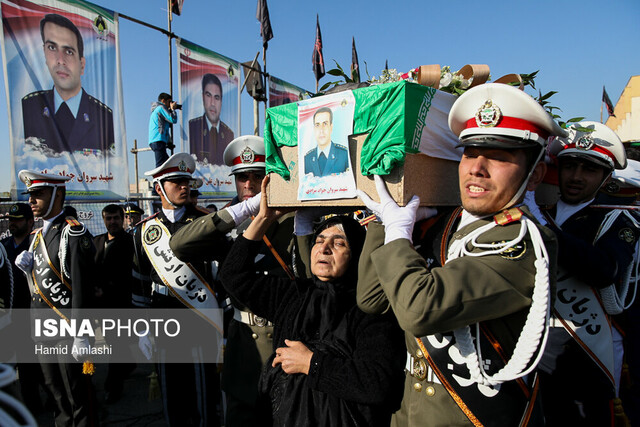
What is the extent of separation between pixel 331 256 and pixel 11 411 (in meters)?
1.58

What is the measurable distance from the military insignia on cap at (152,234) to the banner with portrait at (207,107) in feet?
26.8

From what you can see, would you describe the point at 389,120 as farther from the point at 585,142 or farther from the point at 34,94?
the point at 34,94

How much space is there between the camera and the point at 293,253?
9.65ft

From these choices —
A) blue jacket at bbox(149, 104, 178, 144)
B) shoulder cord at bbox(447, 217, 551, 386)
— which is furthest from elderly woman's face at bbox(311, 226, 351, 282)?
blue jacket at bbox(149, 104, 178, 144)

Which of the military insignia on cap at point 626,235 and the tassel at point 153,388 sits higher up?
the military insignia on cap at point 626,235

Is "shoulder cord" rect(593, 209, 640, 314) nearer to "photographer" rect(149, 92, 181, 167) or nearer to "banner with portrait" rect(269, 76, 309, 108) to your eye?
"photographer" rect(149, 92, 181, 167)

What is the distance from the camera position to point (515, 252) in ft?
4.83

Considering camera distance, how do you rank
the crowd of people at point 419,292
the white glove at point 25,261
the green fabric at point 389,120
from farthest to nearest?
the white glove at point 25,261 < the green fabric at point 389,120 < the crowd of people at point 419,292

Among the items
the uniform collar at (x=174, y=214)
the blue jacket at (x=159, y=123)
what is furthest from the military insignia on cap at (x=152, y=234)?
the blue jacket at (x=159, y=123)

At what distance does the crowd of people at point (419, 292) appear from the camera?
149 cm

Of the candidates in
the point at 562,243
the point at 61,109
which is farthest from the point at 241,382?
the point at 61,109

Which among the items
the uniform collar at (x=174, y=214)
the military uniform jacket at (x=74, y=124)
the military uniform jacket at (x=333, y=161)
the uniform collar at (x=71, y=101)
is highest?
the uniform collar at (x=71, y=101)

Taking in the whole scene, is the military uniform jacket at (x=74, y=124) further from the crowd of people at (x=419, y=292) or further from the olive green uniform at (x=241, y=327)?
the olive green uniform at (x=241, y=327)

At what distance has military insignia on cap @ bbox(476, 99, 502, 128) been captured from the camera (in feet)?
5.25
